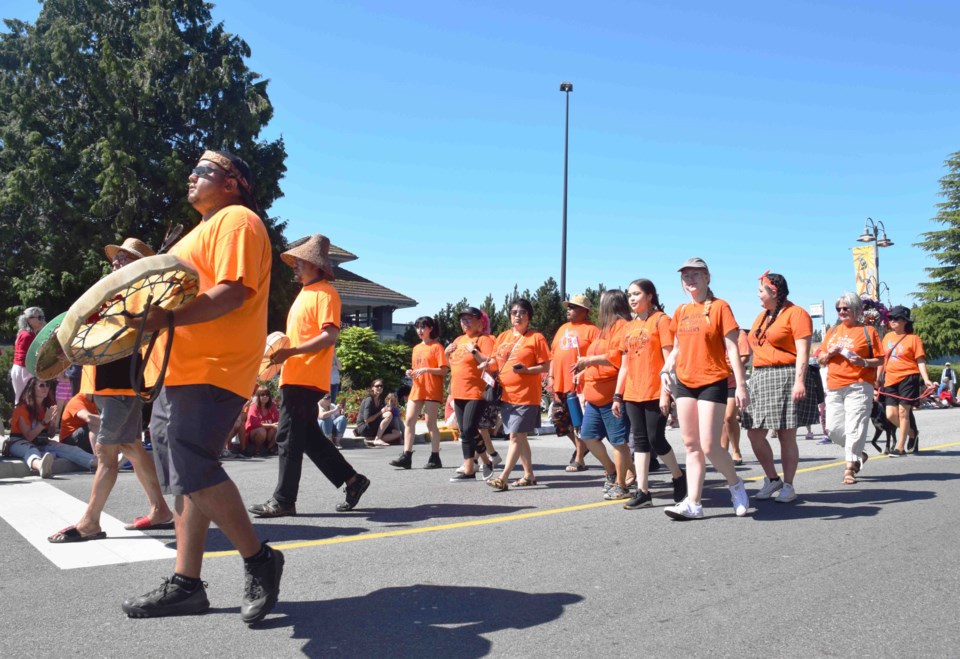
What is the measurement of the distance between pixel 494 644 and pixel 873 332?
6.76 m

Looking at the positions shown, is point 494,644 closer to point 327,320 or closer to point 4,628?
point 4,628

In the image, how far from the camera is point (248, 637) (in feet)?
Answer: 11.4

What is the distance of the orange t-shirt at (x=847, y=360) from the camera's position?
8227mm

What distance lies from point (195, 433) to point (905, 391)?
32.8 feet

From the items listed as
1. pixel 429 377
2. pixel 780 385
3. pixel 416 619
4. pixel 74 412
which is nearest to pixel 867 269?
pixel 429 377

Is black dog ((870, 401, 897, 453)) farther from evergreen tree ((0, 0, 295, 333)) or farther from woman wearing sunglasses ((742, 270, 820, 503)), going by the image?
evergreen tree ((0, 0, 295, 333))

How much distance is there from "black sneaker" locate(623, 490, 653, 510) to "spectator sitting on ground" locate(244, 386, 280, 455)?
20.2 feet

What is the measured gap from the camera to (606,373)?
7.35 meters

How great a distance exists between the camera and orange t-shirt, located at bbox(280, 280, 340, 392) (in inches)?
238

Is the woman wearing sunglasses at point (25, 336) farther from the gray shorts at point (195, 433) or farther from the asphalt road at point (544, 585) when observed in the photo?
the gray shorts at point (195, 433)

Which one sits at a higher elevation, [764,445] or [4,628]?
[764,445]

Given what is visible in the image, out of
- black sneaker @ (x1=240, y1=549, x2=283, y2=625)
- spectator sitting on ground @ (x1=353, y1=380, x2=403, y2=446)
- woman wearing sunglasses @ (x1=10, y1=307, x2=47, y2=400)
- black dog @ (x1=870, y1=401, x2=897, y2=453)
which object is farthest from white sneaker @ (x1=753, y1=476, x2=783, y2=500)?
woman wearing sunglasses @ (x1=10, y1=307, x2=47, y2=400)

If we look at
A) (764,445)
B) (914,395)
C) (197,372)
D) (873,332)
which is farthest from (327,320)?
(914,395)

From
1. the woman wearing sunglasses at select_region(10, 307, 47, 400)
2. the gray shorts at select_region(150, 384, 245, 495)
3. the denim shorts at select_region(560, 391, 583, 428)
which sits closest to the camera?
the gray shorts at select_region(150, 384, 245, 495)
